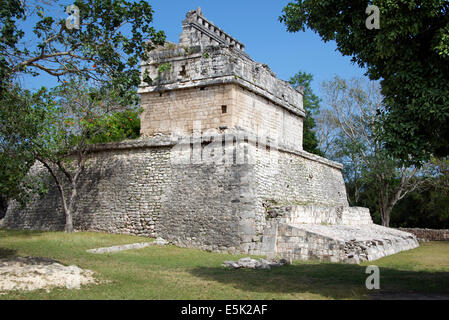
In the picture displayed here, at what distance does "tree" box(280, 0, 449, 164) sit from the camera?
770 centimetres

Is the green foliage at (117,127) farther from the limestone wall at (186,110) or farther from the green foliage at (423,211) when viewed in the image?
the green foliage at (423,211)

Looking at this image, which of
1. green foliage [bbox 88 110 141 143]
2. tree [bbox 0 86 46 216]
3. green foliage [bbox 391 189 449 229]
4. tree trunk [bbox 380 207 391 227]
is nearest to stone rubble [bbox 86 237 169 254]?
tree [bbox 0 86 46 216]

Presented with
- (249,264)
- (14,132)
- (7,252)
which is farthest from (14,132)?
(249,264)

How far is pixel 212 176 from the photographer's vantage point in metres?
15.2

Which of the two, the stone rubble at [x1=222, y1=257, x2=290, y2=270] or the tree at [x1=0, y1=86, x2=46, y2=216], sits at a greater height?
the tree at [x1=0, y1=86, x2=46, y2=216]

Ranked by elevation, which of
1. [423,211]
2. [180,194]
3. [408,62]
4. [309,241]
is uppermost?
[408,62]

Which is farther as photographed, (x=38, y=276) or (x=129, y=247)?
(x=129, y=247)

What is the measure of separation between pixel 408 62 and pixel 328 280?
194 inches

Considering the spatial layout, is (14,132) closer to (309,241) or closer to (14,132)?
(14,132)

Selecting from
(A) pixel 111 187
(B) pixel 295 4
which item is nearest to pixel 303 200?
(A) pixel 111 187

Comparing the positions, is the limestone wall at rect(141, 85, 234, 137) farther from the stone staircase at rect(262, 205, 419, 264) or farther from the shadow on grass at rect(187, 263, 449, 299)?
the shadow on grass at rect(187, 263, 449, 299)

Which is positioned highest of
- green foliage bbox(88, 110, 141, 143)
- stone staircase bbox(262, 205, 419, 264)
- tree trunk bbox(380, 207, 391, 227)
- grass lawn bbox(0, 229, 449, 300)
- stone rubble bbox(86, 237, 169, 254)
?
green foliage bbox(88, 110, 141, 143)

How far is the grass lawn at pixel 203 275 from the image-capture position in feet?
25.6

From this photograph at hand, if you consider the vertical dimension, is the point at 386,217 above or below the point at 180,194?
below
